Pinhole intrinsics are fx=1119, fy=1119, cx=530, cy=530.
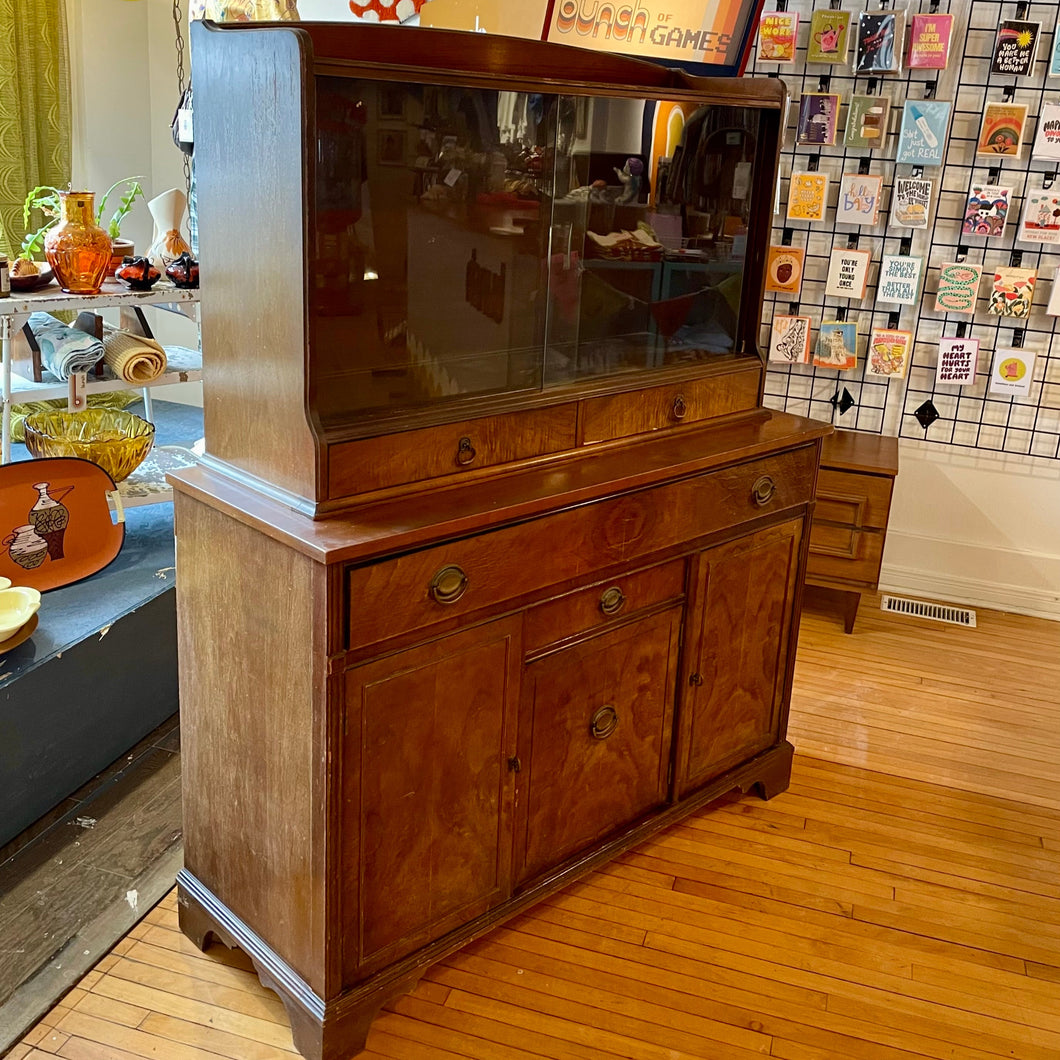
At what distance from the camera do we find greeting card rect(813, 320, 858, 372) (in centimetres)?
362

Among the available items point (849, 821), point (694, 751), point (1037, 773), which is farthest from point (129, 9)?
point (1037, 773)

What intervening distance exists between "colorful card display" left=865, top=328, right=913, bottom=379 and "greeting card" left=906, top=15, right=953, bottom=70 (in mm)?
794

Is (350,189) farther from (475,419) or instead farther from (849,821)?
(849,821)

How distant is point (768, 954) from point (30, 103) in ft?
10.4

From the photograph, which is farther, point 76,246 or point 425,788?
point 76,246

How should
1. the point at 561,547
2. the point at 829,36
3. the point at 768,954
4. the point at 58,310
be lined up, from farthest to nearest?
the point at 829,36, the point at 58,310, the point at 768,954, the point at 561,547

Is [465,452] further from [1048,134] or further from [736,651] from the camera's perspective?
[1048,134]

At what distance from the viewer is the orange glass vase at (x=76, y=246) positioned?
2.64 metres

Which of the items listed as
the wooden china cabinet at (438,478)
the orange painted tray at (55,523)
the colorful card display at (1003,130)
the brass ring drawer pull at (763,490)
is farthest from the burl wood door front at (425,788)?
the colorful card display at (1003,130)

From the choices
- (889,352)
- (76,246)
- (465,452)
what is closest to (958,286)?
(889,352)

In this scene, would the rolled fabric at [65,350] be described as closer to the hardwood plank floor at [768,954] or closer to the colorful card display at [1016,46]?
the hardwood plank floor at [768,954]

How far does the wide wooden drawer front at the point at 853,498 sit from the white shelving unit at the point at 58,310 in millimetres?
1867

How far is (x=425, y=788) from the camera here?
180 cm

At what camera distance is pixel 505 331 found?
1877mm
